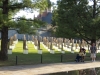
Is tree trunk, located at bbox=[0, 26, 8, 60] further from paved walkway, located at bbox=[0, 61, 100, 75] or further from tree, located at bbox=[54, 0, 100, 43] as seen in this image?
tree, located at bbox=[54, 0, 100, 43]

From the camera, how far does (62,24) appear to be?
2522 centimetres

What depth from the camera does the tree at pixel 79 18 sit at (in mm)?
23828

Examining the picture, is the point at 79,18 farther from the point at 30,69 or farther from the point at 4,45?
the point at 30,69

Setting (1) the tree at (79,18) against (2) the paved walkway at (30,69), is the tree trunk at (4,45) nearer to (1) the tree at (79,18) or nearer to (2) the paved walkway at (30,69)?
(2) the paved walkway at (30,69)

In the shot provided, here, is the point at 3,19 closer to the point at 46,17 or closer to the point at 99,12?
the point at 99,12

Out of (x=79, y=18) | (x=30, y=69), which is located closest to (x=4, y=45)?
(x=30, y=69)

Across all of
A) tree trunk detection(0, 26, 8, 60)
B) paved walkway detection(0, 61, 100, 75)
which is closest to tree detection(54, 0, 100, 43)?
tree trunk detection(0, 26, 8, 60)

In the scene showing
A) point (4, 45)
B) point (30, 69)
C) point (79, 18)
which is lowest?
point (30, 69)

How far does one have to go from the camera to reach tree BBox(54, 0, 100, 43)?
2383cm

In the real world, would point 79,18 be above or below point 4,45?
above

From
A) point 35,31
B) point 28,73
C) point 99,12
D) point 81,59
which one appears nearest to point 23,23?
point 35,31

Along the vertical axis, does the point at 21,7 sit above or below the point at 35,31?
above

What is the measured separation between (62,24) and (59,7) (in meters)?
2.01

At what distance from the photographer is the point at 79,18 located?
24.7 m
